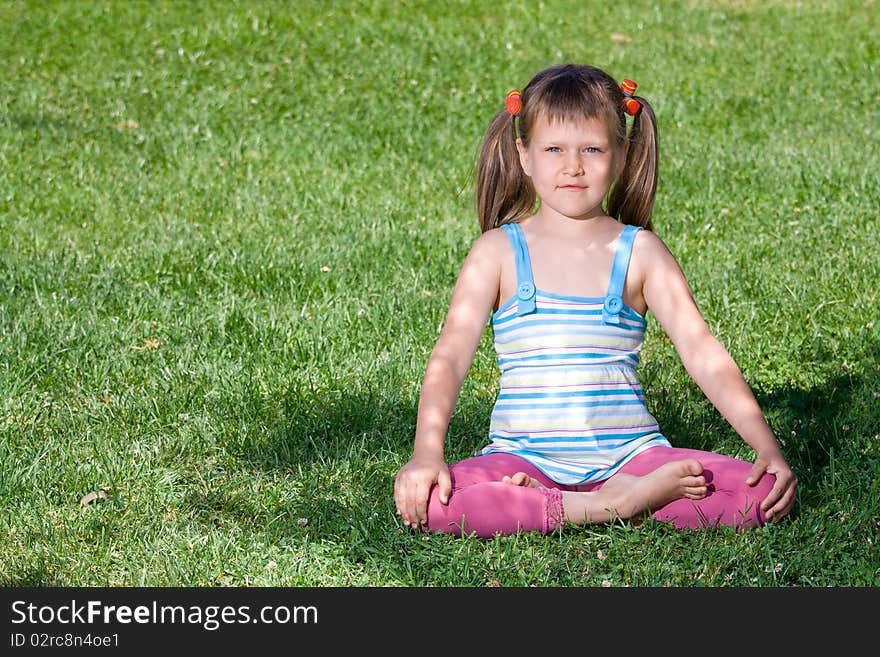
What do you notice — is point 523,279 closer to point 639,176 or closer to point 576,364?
point 576,364

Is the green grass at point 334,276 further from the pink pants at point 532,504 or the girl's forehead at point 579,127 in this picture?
the girl's forehead at point 579,127

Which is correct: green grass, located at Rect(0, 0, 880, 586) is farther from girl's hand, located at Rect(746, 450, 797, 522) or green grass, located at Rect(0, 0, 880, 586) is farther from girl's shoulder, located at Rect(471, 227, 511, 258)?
girl's shoulder, located at Rect(471, 227, 511, 258)

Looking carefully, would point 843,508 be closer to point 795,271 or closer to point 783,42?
point 795,271

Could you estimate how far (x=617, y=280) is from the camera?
11.4 ft

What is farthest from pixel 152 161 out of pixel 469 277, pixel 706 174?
pixel 469 277

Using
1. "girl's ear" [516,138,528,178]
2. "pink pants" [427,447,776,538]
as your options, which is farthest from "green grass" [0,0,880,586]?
"girl's ear" [516,138,528,178]

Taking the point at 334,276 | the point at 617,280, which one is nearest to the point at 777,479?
the point at 617,280

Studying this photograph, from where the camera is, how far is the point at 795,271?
567 cm

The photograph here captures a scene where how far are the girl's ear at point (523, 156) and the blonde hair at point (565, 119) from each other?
0.07 feet

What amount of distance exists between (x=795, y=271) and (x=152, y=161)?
4167 mm

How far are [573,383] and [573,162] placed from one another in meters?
0.61

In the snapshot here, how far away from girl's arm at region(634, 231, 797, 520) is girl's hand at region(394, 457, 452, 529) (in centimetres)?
77

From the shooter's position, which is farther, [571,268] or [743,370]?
[743,370]

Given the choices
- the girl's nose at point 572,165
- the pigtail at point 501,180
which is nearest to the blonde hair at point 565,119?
the pigtail at point 501,180
